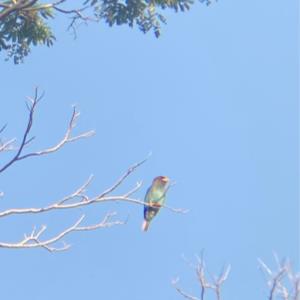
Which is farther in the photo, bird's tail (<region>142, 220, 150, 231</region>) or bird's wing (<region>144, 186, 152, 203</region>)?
bird's wing (<region>144, 186, 152, 203</region>)

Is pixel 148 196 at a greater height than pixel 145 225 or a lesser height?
greater

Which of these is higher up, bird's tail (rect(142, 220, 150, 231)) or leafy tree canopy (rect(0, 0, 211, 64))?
leafy tree canopy (rect(0, 0, 211, 64))

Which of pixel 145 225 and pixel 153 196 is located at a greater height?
pixel 153 196

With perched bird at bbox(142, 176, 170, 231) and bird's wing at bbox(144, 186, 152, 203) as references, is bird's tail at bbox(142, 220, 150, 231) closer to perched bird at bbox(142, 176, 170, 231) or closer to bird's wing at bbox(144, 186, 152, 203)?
perched bird at bbox(142, 176, 170, 231)

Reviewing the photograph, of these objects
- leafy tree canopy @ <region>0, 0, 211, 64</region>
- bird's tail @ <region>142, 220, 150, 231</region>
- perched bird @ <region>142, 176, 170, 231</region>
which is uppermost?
leafy tree canopy @ <region>0, 0, 211, 64</region>

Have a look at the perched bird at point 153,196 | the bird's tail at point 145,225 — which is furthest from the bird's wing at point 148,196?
the bird's tail at point 145,225

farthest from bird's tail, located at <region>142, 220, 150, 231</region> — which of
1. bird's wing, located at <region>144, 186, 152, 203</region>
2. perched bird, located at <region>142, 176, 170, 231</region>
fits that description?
bird's wing, located at <region>144, 186, 152, 203</region>

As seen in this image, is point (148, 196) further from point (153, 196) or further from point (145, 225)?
point (145, 225)

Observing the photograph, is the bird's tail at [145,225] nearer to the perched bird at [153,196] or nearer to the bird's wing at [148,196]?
the perched bird at [153,196]

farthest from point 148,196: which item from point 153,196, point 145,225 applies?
point 145,225

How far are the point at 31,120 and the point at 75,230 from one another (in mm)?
561

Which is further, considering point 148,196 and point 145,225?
point 148,196

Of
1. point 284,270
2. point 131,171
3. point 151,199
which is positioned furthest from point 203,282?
point 151,199

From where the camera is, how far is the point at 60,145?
3.87 meters
